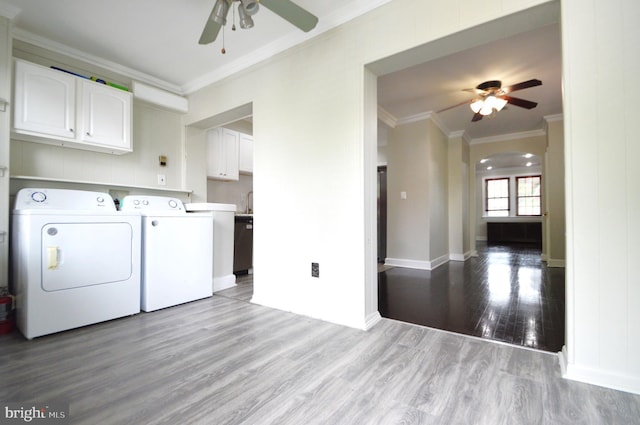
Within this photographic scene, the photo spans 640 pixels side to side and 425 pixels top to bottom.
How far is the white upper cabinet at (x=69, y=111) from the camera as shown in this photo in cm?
236

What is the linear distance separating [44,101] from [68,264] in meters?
1.49

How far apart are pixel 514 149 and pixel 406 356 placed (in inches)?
233

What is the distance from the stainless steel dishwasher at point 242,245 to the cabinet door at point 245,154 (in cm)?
87

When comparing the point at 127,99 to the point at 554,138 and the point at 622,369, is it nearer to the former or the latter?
the point at 622,369

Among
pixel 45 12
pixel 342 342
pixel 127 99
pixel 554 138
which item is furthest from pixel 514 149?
pixel 45 12

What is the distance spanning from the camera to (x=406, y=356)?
1.73m

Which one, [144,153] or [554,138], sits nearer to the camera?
[144,153]

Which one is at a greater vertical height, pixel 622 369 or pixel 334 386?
pixel 622 369

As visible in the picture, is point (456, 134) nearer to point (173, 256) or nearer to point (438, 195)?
point (438, 195)

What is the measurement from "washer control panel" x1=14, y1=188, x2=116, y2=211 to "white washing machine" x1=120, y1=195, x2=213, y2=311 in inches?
8.0

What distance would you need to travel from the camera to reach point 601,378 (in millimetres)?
1403

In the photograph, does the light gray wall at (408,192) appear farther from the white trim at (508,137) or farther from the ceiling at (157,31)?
the ceiling at (157,31)

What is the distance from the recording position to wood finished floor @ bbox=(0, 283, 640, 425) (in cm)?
121

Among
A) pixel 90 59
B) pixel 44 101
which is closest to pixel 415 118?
pixel 90 59
